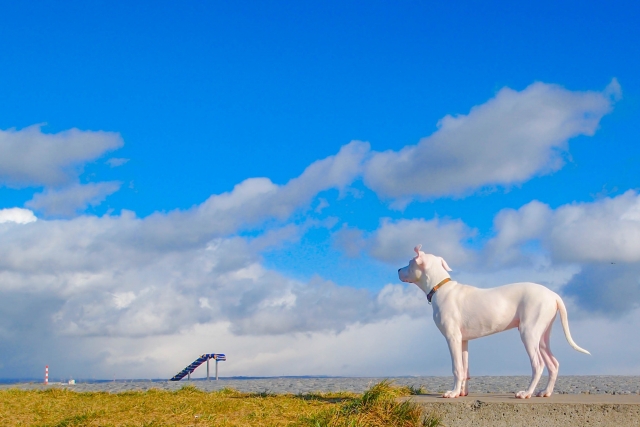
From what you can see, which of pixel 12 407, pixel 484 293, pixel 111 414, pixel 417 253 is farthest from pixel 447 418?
pixel 12 407

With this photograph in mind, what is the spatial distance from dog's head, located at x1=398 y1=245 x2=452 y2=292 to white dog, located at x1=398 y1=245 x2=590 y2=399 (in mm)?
230

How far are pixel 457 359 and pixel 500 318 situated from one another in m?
0.85

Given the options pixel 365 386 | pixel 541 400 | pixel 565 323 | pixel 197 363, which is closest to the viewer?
pixel 541 400

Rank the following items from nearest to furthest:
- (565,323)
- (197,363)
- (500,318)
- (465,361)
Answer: (500,318) → (565,323) → (465,361) → (197,363)

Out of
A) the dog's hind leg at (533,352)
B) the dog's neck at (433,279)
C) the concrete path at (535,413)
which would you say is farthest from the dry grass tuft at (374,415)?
the dog's neck at (433,279)

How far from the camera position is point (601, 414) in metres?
7.97

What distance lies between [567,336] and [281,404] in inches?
167

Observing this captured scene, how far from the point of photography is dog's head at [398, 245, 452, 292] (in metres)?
9.42

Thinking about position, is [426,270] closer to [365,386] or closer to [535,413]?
[535,413]

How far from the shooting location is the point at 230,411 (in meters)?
8.39

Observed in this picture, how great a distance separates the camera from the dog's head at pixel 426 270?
942 centimetres

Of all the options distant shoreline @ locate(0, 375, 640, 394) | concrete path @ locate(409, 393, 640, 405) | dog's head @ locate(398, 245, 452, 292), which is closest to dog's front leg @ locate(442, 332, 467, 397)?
concrete path @ locate(409, 393, 640, 405)

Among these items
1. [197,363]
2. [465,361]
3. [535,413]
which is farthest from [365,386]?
[197,363]

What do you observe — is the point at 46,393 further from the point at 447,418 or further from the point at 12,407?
the point at 447,418
